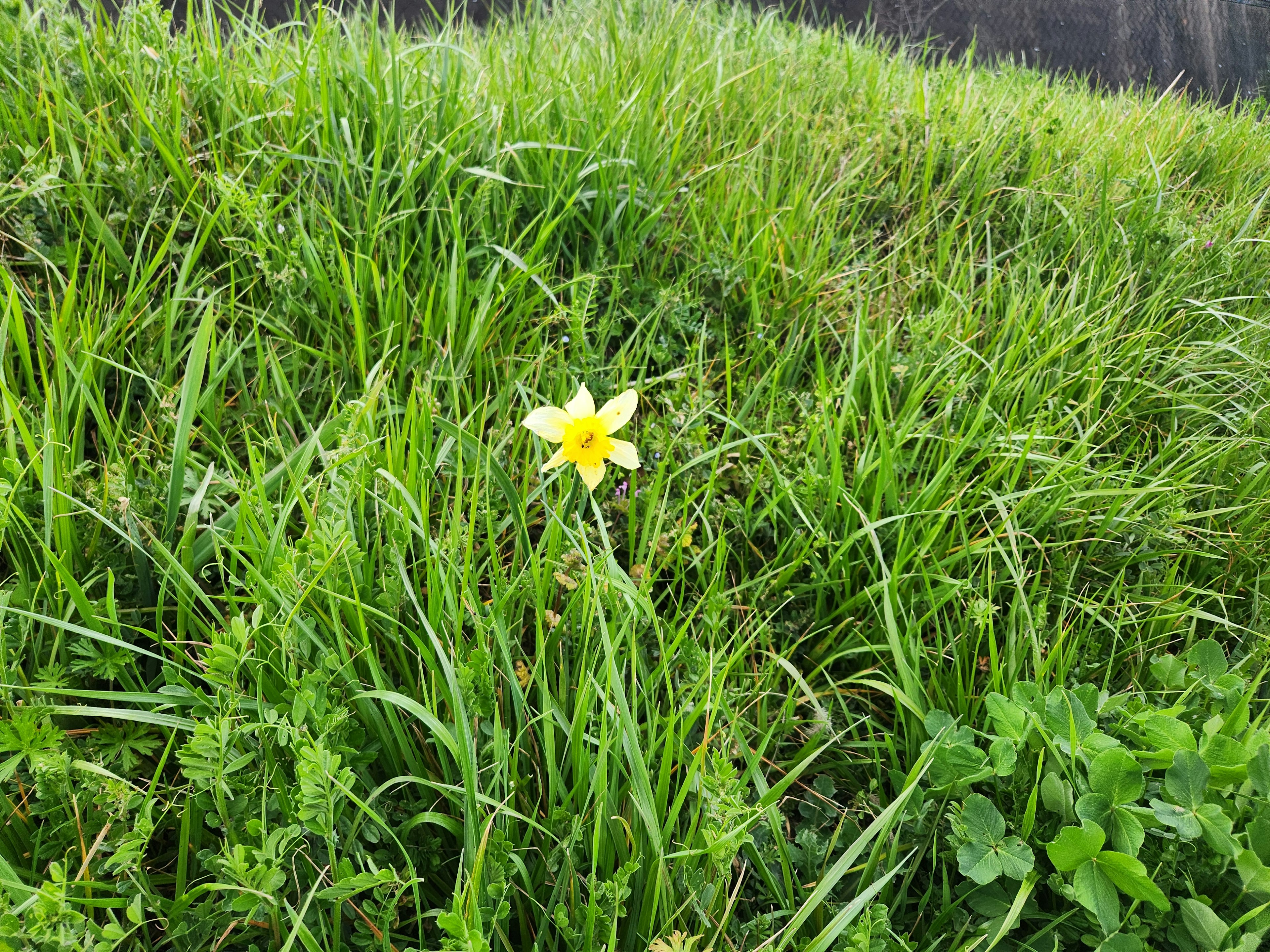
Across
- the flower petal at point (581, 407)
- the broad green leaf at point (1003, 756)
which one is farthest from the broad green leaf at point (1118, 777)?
the flower petal at point (581, 407)

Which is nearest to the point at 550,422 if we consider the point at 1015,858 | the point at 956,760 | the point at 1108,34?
the point at 956,760

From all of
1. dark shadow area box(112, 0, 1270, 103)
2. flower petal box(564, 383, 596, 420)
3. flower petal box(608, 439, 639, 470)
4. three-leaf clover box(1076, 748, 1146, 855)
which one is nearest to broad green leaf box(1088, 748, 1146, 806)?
three-leaf clover box(1076, 748, 1146, 855)

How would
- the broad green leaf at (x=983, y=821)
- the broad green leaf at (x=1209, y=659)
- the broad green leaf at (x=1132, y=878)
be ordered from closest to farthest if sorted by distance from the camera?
the broad green leaf at (x=1132, y=878)
the broad green leaf at (x=983, y=821)
the broad green leaf at (x=1209, y=659)

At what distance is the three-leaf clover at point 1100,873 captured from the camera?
3.06 ft

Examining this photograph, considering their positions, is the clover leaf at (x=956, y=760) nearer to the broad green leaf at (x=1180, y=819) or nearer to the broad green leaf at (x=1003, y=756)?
the broad green leaf at (x=1003, y=756)

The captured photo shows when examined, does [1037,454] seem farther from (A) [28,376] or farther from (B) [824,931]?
(A) [28,376]

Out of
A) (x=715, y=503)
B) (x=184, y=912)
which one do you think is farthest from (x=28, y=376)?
(x=715, y=503)

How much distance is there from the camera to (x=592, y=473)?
3.93ft

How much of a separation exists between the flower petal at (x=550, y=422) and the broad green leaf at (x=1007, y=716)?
810 mm

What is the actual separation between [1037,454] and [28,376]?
2118 millimetres

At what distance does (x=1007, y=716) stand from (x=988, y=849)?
203mm

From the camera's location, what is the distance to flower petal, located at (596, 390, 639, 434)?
47.4 inches

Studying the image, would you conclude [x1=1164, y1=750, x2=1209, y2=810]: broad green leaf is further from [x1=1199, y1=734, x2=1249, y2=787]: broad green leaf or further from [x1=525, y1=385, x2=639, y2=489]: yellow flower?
[x1=525, y1=385, x2=639, y2=489]: yellow flower

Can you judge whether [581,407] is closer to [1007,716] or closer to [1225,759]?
[1007,716]
